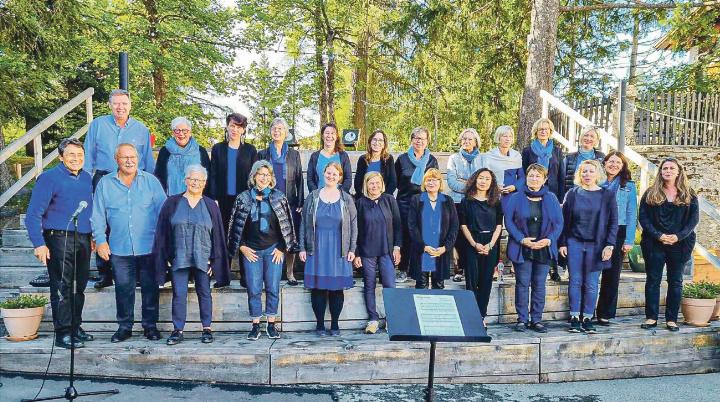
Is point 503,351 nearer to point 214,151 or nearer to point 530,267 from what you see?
point 530,267

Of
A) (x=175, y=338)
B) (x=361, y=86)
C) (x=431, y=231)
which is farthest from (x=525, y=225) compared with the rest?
(x=361, y=86)

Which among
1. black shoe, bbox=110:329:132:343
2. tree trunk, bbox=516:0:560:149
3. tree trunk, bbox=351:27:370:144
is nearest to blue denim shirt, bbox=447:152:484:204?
tree trunk, bbox=516:0:560:149

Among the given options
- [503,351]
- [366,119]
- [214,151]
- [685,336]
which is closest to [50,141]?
[366,119]

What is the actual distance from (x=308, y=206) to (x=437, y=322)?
229 centimetres

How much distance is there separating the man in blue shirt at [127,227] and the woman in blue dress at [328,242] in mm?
1442

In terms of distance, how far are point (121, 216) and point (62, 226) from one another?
523 mm

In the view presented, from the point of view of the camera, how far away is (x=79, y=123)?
12938mm

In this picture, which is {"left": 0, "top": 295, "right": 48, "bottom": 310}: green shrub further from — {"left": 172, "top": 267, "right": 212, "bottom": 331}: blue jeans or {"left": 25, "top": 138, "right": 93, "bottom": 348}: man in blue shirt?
{"left": 172, "top": 267, "right": 212, "bottom": 331}: blue jeans

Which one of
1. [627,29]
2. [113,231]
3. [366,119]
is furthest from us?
[366,119]

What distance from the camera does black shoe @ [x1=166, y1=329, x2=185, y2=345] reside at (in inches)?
198

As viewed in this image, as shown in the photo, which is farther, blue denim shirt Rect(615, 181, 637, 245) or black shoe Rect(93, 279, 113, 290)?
blue denim shirt Rect(615, 181, 637, 245)

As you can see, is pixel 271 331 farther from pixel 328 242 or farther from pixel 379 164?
pixel 379 164

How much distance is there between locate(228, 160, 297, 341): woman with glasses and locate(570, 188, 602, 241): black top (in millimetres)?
2887

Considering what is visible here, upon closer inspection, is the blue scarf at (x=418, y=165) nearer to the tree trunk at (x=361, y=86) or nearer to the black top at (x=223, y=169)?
the black top at (x=223, y=169)
